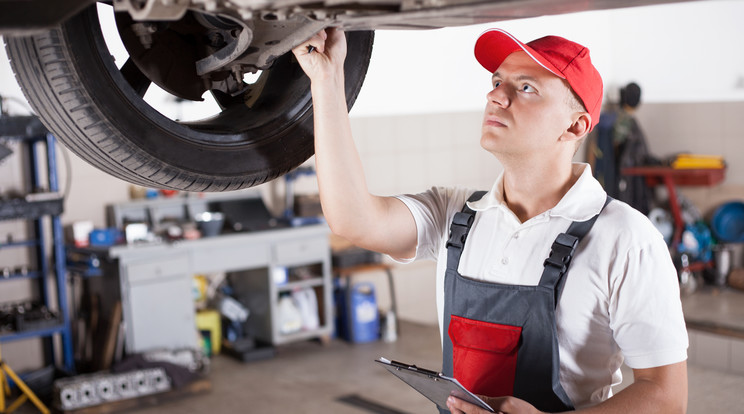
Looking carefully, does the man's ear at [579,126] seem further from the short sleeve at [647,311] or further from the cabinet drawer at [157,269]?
the cabinet drawer at [157,269]

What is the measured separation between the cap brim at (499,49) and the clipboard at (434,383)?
646mm

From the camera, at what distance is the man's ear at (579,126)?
1.66 meters

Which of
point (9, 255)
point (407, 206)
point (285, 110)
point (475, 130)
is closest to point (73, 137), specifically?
point (285, 110)

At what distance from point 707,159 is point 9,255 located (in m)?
5.49

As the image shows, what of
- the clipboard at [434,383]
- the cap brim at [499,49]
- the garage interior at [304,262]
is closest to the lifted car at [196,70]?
the cap brim at [499,49]

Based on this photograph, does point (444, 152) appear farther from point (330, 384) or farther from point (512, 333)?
point (512, 333)

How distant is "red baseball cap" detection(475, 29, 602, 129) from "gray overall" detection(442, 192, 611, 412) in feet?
0.90

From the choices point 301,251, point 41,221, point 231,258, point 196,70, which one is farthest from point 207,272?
point 196,70

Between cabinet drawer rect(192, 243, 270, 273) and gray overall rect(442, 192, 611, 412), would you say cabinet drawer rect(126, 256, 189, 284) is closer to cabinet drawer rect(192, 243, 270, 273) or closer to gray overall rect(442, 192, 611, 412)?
cabinet drawer rect(192, 243, 270, 273)

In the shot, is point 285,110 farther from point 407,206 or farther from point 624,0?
point 624,0

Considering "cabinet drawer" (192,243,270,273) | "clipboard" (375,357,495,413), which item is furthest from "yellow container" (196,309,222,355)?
"clipboard" (375,357,495,413)

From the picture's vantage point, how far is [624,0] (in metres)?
1.12

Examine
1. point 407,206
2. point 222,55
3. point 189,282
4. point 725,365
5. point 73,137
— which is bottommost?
point 725,365

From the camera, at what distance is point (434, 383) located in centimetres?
142
